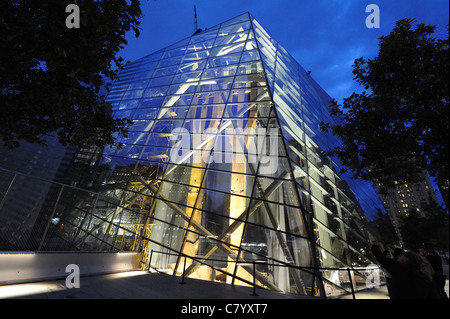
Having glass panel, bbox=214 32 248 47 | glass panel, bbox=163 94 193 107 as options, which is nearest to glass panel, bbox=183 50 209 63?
glass panel, bbox=214 32 248 47

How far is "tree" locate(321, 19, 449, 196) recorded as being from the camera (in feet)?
14.6

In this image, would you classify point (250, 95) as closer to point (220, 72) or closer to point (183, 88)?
point (220, 72)

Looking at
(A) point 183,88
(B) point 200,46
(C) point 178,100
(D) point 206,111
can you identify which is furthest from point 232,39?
(D) point 206,111

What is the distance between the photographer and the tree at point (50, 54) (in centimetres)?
445

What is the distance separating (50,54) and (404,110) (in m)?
8.29

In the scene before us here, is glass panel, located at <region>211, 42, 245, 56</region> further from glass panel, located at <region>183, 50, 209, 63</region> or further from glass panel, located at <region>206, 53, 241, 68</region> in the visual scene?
glass panel, located at <region>183, 50, 209, 63</region>

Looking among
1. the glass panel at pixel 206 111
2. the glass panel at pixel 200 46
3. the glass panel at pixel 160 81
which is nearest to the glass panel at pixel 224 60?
the glass panel at pixel 200 46

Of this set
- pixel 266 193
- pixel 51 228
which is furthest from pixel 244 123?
pixel 51 228

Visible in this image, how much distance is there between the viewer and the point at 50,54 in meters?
4.46

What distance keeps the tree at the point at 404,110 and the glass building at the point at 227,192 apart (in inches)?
115

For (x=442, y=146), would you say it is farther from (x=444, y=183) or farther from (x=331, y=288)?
(x=331, y=288)

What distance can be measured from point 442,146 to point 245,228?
5.84 metres

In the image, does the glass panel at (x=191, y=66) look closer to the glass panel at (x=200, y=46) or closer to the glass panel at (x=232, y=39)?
the glass panel at (x=200, y=46)
